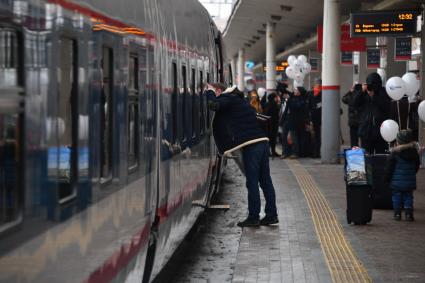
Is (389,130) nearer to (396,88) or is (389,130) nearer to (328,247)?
(396,88)

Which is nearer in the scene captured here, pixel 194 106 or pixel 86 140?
pixel 86 140

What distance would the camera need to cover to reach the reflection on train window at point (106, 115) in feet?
15.9

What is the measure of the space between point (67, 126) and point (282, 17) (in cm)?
3702

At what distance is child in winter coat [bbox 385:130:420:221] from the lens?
11992mm

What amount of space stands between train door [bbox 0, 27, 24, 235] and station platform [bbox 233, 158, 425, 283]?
5.41m

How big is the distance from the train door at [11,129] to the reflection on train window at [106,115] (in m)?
1.37

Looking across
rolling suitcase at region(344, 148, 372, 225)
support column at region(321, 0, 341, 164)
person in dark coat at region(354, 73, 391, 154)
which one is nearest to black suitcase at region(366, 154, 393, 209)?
rolling suitcase at region(344, 148, 372, 225)

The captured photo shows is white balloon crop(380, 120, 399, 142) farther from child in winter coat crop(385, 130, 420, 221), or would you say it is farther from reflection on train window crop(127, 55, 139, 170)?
reflection on train window crop(127, 55, 139, 170)

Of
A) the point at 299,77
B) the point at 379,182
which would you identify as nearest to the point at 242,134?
the point at 379,182

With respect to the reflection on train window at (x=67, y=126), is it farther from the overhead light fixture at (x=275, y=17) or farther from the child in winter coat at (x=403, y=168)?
the overhead light fixture at (x=275, y=17)

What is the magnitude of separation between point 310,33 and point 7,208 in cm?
4256

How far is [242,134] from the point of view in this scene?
468 inches

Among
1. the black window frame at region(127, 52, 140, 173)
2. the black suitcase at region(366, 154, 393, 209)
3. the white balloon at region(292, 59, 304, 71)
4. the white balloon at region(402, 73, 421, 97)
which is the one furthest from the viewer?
the white balloon at region(292, 59, 304, 71)

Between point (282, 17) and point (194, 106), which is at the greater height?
point (282, 17)
